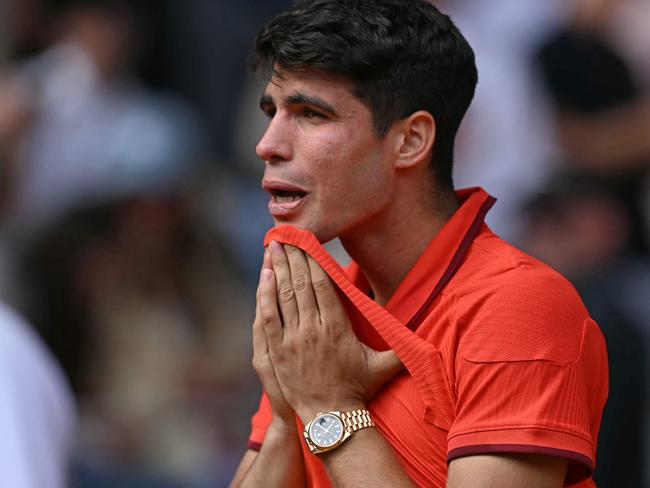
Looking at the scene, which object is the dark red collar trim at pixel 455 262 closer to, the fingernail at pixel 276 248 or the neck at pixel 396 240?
the neck at pixel 396 240

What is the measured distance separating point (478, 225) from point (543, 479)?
0.73 metres

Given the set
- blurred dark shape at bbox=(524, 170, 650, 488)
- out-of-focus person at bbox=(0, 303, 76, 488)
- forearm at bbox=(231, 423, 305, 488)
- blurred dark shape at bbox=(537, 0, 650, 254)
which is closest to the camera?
forearm at bbox=(231, 423, 305, 488)

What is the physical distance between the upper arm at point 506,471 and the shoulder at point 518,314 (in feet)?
0.68

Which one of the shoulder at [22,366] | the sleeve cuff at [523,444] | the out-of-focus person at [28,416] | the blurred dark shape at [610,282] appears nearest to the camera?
the sleeve cuff at [523,444]

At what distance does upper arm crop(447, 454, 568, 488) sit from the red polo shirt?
24 millimetres

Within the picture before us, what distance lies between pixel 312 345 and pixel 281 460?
35 cm

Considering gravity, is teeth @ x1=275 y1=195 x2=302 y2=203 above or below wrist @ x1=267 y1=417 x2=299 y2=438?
above

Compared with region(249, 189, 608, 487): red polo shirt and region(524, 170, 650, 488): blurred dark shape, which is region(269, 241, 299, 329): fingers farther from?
region(524, 170, 650, 488): blurred dark shape

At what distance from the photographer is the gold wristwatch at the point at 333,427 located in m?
2.93

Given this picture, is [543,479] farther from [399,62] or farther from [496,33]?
[496,33]

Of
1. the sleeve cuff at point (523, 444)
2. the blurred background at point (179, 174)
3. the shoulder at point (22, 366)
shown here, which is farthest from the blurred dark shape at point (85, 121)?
the sleeve cuff at point (523, 444)

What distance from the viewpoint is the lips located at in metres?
3.11

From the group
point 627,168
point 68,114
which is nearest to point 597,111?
point 627,168

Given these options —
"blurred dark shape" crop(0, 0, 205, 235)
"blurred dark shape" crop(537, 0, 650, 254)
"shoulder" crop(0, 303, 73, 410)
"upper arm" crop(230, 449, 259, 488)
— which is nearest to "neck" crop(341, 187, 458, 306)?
"upper arm" crop(230, 449, 259, 488)
